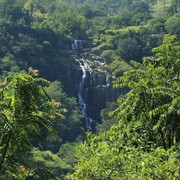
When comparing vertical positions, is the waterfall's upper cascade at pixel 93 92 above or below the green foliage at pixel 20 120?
below

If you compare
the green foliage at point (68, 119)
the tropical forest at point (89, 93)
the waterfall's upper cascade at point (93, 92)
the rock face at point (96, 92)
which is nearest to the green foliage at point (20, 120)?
the tropical forest at point (89, 93)

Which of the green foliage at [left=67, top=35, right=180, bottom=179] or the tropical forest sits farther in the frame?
the tropical forest

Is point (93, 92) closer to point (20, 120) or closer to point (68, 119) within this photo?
point (68, 119)

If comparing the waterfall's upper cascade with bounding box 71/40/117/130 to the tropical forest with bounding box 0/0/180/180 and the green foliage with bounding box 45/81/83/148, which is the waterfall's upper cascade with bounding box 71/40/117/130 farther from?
the green foliage with bounding box 45/81/83/148

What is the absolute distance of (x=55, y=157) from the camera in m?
49.6

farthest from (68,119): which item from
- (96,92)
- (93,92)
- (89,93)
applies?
(96,92)

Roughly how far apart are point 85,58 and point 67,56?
3.56 metres

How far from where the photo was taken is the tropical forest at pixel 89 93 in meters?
8.75

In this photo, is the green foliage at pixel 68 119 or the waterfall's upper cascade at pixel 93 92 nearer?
the green foliage at pixel 68 119

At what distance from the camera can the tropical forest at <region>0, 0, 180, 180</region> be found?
28.7 ft

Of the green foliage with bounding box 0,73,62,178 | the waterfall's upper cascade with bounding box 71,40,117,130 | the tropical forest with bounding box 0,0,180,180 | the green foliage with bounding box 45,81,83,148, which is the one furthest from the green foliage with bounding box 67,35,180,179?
the waterfall's upper cascade with bounding box 71,40,117,130

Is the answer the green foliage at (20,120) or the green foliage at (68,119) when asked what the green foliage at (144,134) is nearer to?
the green foliage at (20,120)

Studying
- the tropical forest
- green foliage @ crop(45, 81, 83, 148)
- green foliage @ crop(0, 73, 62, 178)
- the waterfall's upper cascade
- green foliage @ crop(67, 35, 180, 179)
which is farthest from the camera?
the waterfall's upper cascade

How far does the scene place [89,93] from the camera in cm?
7031
